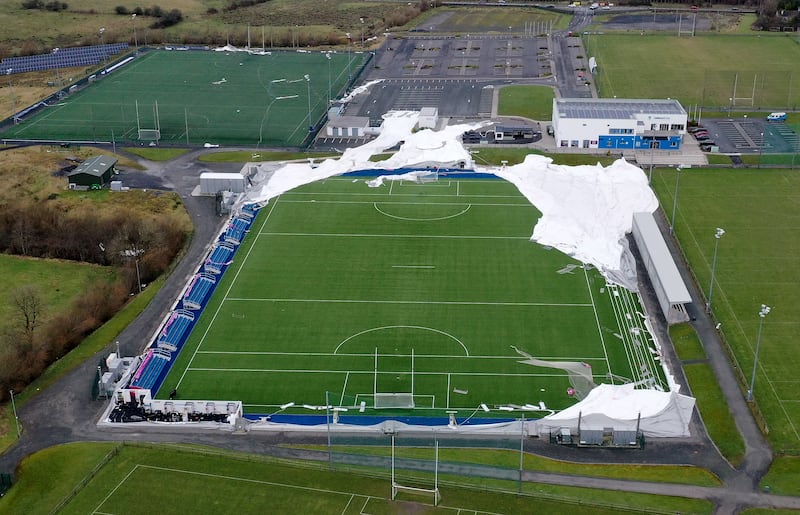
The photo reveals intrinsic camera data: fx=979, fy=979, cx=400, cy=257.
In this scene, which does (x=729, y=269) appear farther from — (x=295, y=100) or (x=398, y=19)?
(x=398, y=19)

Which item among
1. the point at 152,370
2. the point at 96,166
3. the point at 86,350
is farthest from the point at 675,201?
the point at 96,166

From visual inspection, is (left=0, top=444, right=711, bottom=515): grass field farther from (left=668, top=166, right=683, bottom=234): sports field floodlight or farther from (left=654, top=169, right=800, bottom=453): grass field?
(left=668, top=166, right=683, bottom=234): sports field floodlight

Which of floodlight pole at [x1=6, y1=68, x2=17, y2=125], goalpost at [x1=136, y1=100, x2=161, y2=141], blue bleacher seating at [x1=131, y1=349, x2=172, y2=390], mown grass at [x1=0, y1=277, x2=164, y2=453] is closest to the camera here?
mown grass at [x1=0, y1=277, x2=164, y2=453]

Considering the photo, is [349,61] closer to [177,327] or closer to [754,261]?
[754,261]

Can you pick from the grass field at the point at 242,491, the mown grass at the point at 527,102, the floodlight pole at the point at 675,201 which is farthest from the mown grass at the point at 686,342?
the mown grass at the point at 527,102

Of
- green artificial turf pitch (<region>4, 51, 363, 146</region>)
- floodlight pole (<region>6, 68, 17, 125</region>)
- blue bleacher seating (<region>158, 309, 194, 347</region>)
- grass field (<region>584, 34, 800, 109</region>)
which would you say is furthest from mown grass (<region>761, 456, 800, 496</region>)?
floodlight pole (<region>6, 68, 17, 125</region>)

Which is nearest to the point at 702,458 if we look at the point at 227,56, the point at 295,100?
the point at 295,100

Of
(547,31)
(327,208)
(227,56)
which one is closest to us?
(327,208)
